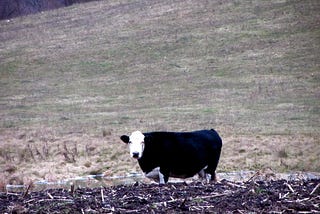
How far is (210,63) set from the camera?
48031mm

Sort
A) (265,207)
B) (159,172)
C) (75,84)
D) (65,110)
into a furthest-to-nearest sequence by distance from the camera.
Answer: (75,84)
(65,110)
(159,172)
(265,207)

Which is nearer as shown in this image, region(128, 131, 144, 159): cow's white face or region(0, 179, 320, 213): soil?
region(0, 179, 320, 213): soil

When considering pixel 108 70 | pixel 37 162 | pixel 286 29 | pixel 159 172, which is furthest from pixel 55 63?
pixel 159 172

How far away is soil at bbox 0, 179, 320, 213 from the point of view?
825 cm

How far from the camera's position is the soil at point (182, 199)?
8.25 metres

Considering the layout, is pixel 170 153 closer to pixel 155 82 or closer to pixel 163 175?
pixel 163 175

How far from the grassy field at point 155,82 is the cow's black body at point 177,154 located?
5.22 m

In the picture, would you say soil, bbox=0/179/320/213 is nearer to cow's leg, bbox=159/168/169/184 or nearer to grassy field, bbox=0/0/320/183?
cow's leg, bbox=159/168/169/184

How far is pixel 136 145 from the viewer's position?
15.8 m

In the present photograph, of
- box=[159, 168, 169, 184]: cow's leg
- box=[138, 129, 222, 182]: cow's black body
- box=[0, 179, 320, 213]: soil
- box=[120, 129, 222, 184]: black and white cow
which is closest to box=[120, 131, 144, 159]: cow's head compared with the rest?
box=[120, 129, 222, 184]: black and white cow

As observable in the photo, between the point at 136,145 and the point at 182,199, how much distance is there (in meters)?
6.88

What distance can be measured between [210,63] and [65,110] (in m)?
14.5

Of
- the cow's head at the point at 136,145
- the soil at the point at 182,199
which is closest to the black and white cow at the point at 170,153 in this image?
the cow's head at the point at 136,145

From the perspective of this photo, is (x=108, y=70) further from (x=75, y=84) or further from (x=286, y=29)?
(x=286, y=29)
